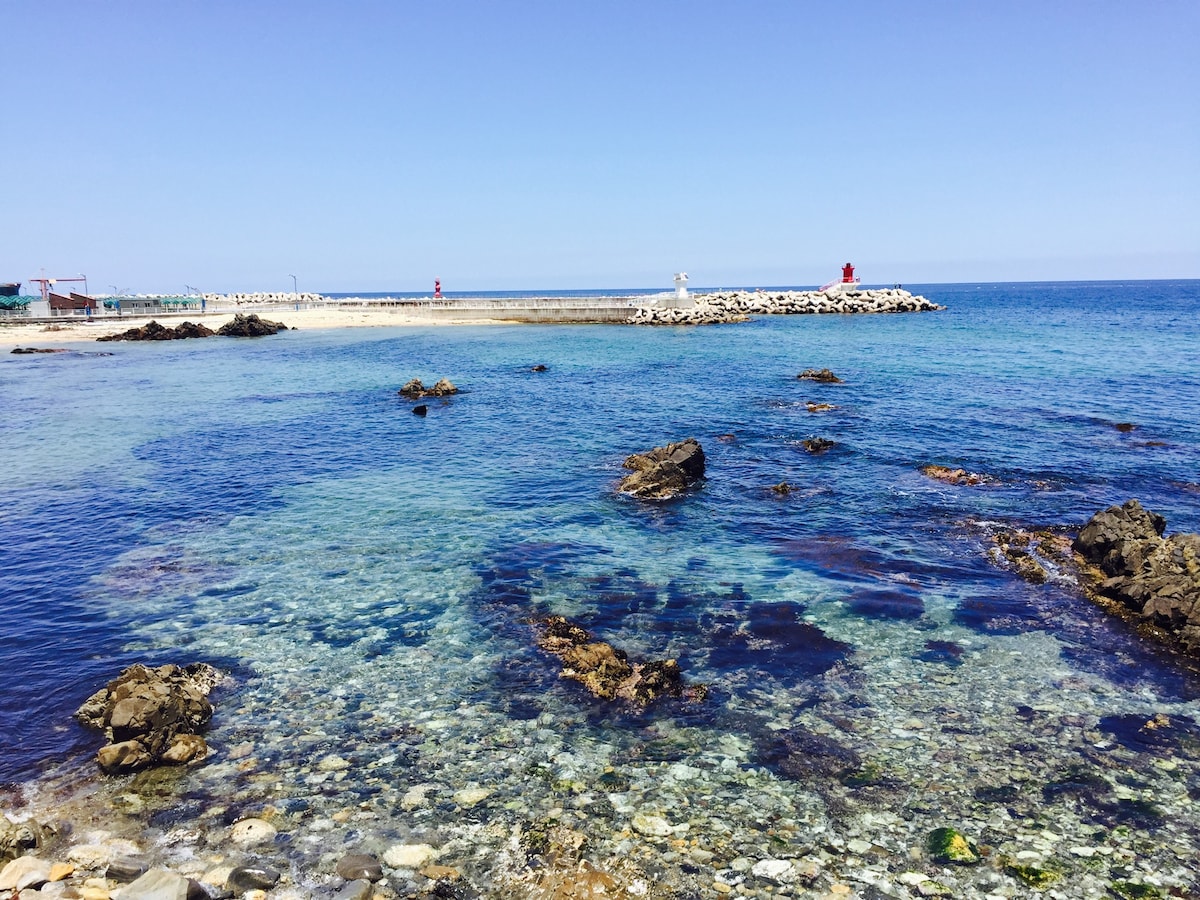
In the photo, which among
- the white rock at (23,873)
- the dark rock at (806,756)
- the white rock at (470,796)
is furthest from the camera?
the dark rock at (806,756)

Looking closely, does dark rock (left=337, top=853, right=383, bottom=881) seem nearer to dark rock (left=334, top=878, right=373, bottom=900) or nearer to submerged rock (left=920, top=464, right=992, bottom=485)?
dark rock (left=334, top=878, right=373, bottom=900)

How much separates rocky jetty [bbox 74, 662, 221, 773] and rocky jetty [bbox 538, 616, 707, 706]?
5.39 m

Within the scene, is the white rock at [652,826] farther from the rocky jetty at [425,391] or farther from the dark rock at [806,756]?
the rocky jetty at [425,391]

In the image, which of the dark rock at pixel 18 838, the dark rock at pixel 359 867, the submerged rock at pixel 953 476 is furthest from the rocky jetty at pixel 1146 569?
the dark rock at pixel 18 838

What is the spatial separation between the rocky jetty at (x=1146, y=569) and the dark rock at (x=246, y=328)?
83692 mm

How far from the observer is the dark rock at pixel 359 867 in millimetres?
7324

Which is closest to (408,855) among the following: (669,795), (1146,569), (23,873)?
(669,795)

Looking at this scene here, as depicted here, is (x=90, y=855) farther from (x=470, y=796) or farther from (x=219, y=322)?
(x=219, y=322)

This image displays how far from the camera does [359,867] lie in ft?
24.3

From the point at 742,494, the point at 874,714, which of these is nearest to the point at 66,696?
the point at 874,714

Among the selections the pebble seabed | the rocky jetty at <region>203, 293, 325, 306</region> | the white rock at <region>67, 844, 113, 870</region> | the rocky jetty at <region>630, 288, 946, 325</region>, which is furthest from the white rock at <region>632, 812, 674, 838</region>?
the rocky jetty at <region>203, 293, 325, 306</region>

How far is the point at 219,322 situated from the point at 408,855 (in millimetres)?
98886

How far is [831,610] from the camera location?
545 inches

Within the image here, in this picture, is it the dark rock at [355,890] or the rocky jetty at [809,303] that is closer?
the dark rock at [355,890]
